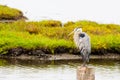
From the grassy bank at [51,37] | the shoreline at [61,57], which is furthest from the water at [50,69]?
the grassy bank at [51,37]

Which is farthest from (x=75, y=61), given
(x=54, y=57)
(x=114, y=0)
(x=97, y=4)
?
(x=114, y=0)

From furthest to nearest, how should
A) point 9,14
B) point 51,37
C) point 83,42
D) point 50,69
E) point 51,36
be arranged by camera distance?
→ point 9,14 < point 51,36 < point 51,37 < point 50,69 < point 83,42

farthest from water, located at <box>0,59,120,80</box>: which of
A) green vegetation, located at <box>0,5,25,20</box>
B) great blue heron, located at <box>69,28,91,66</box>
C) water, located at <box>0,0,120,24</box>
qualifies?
water, located at <box>0,0,120,24</box>

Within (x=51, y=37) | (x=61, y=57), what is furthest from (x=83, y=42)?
(x=51, y=37)

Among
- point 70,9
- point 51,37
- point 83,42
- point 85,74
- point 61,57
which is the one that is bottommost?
point 61,57

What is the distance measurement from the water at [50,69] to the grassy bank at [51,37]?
59.7 inches

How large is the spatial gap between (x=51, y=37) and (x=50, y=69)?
7.05m

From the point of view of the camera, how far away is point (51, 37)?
125 ft

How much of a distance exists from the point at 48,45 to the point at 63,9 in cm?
2932

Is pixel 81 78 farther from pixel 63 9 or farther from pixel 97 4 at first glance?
pixel 97 4

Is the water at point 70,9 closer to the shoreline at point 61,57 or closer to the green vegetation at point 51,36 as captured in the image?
the green vegetation at point 51,36

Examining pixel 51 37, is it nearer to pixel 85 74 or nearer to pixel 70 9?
pixel 85 74

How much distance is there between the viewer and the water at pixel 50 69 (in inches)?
1143

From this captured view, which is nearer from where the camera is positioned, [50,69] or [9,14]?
[50,69]
